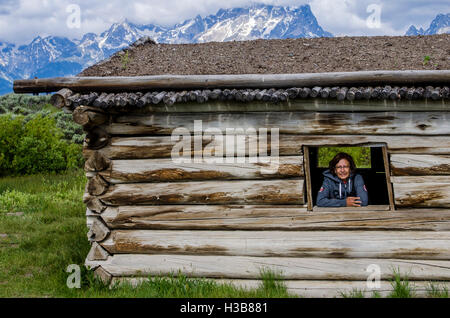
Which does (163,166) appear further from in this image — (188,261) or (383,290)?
(383,290)

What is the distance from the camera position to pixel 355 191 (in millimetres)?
6160

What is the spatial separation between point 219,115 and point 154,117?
0.84 meters

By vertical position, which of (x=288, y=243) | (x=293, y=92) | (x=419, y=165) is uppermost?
(x=293, y=92)

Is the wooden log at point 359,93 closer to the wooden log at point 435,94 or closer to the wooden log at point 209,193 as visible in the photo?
the wooden log at point 435,94

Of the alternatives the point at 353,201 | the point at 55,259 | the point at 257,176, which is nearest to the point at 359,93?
the point at 353,201

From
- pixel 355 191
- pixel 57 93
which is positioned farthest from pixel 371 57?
pixel 57 93

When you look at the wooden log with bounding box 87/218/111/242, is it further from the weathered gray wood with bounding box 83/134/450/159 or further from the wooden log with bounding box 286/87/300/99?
the wooden log with bounding box 286/87/300/99

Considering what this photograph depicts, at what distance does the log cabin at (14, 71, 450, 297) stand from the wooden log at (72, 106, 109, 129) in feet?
0.05

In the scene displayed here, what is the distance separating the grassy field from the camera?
5.38 metres

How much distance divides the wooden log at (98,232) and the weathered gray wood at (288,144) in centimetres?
90

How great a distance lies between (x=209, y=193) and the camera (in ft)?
18.8

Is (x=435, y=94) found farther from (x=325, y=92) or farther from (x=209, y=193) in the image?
(x=209, y=193)

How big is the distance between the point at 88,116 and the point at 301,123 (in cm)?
258
